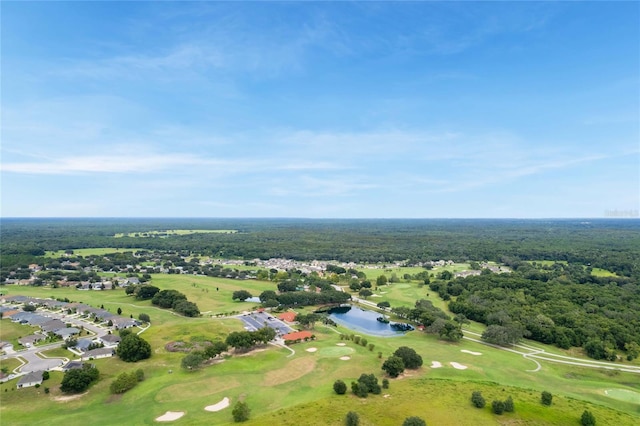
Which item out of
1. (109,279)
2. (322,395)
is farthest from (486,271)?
(109,279)

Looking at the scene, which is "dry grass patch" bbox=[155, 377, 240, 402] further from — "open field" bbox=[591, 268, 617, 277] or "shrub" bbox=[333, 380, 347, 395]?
"open field" bbox=[591, 268, 617, 277]

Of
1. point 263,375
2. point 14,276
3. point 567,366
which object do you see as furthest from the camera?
point 14,276

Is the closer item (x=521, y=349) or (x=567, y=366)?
(x=567, y=366)

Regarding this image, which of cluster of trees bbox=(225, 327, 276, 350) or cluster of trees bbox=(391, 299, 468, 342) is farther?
cluster of trees bbox=(391, 299, 468, 342)

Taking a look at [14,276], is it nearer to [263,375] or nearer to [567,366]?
[263,375]

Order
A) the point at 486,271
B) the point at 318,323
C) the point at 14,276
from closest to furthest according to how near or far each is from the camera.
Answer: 1. the point at 318,323
2. the point at 14,276
3. the point at 486,271

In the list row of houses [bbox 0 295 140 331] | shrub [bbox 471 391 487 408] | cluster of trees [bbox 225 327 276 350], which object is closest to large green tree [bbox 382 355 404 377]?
shrub [bbox 471 391 487 408]

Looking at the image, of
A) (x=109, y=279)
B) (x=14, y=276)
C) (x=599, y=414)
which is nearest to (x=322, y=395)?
(x=599, y=414)
